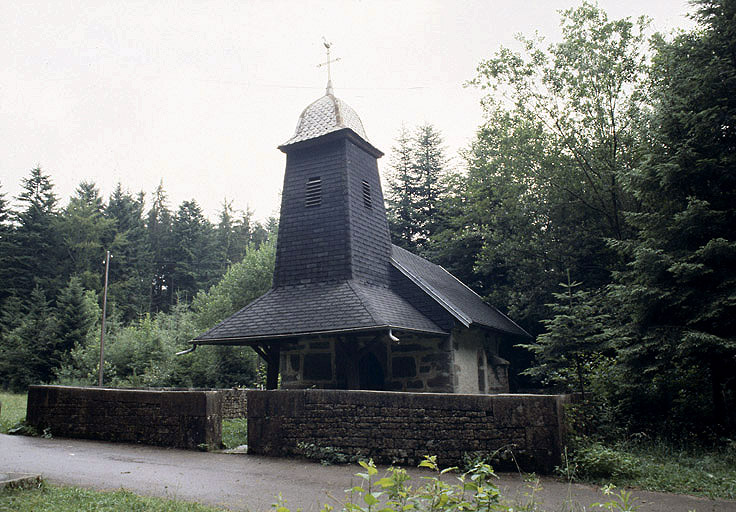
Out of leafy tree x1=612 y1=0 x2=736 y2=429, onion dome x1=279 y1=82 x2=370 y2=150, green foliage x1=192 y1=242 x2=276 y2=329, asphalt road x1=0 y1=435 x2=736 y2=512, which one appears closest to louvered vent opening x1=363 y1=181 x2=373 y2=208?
onion dome x1=279 y1=82 x2=370 y2=150

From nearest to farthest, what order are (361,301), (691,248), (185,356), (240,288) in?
(691,248) < (361,301) < (185,356) < (240,288)

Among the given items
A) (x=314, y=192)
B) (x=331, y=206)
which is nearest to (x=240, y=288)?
(x=314, y=192)

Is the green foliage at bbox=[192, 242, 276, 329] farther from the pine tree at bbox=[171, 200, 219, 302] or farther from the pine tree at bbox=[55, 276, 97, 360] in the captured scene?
the pine tree at bbox=[171, 200, 219, 302]

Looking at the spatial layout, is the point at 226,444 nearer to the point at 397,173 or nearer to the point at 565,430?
the point at 565,430

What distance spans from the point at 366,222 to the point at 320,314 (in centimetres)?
353

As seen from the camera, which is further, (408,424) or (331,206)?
(331,206)

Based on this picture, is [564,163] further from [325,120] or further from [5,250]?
[5,250]

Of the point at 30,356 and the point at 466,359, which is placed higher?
the point at 30,356

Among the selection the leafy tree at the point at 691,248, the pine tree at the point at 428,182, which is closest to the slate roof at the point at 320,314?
the leafy tree at the point at 691,248

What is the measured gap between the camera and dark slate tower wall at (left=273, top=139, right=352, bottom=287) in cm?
1352

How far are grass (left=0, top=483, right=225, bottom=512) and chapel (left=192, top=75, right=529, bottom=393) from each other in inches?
239

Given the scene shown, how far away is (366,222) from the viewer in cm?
1448

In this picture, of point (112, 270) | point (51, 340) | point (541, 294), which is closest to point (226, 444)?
point (541, 294)

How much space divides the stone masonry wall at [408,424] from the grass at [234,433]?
163 centimetres
